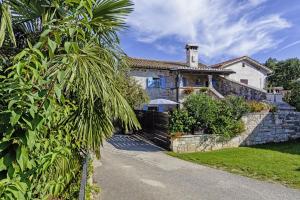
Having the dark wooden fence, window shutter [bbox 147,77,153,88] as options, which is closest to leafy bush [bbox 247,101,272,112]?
the dark wooden fence

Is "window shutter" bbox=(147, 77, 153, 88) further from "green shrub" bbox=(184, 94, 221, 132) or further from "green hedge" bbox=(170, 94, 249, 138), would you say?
"green shrub" bbox=(184, 94, 221, 132)

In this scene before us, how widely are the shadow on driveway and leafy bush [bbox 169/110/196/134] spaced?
1.45m

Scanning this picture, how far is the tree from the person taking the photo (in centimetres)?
184

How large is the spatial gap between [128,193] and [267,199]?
3583 millimetres

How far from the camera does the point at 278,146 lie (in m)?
16.5

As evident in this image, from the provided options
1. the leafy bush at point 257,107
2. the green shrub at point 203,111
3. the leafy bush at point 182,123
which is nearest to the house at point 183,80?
the leafy bush at point 257,107

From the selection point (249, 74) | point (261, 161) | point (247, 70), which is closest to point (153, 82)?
point (247, 70)

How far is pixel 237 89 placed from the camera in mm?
25172

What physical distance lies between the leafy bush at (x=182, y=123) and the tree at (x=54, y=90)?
10.2m

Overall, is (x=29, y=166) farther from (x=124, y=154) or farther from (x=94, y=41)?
(x=124, y=154)

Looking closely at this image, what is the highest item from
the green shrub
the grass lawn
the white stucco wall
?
the white stucco wall

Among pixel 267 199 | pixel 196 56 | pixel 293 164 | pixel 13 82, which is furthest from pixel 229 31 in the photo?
pixel 13 82

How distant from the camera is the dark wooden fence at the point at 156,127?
16.3m

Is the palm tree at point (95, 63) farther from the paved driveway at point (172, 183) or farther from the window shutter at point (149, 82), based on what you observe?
the window shutter at point (149, 82)
